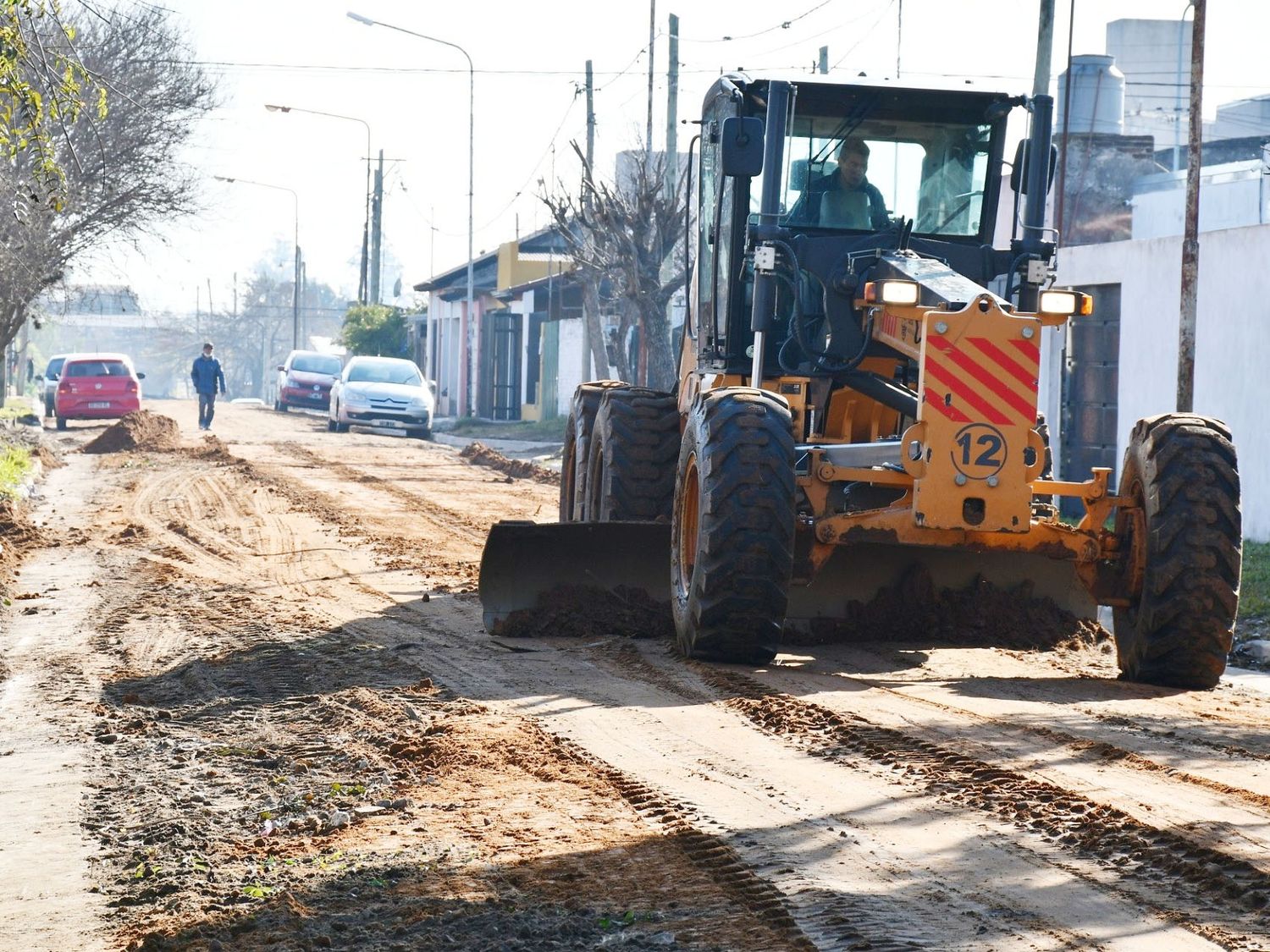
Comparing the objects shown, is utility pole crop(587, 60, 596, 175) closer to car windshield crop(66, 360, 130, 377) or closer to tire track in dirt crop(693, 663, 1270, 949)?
car windshield crop(66, 360, 130, 377)

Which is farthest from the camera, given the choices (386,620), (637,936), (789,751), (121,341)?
(121,341)

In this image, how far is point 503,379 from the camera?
5216 centimetres

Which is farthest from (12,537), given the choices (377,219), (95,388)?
(377,219)

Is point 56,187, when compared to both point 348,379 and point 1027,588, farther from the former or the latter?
point 348,379

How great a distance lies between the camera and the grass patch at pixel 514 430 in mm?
37219

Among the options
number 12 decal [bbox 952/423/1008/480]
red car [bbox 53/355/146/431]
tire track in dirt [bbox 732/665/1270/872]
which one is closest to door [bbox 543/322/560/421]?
red car [bbox 53/355/146/431]

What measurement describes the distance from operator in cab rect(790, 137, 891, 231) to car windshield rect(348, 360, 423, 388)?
2612cm

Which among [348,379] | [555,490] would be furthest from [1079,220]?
[555,490]

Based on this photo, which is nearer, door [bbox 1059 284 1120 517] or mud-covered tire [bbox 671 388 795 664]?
mud-covered tire [bbox 671 388 795 664]

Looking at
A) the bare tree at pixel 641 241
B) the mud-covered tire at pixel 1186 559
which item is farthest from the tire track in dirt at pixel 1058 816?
the bare tree at pixel 641 241

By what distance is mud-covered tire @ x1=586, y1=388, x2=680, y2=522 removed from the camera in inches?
418

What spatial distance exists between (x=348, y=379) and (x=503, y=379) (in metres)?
17.1

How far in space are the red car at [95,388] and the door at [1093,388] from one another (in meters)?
22.3

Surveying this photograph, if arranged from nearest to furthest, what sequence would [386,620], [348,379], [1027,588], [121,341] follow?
[1027,588], [386,620], [348,379], [121,341]
